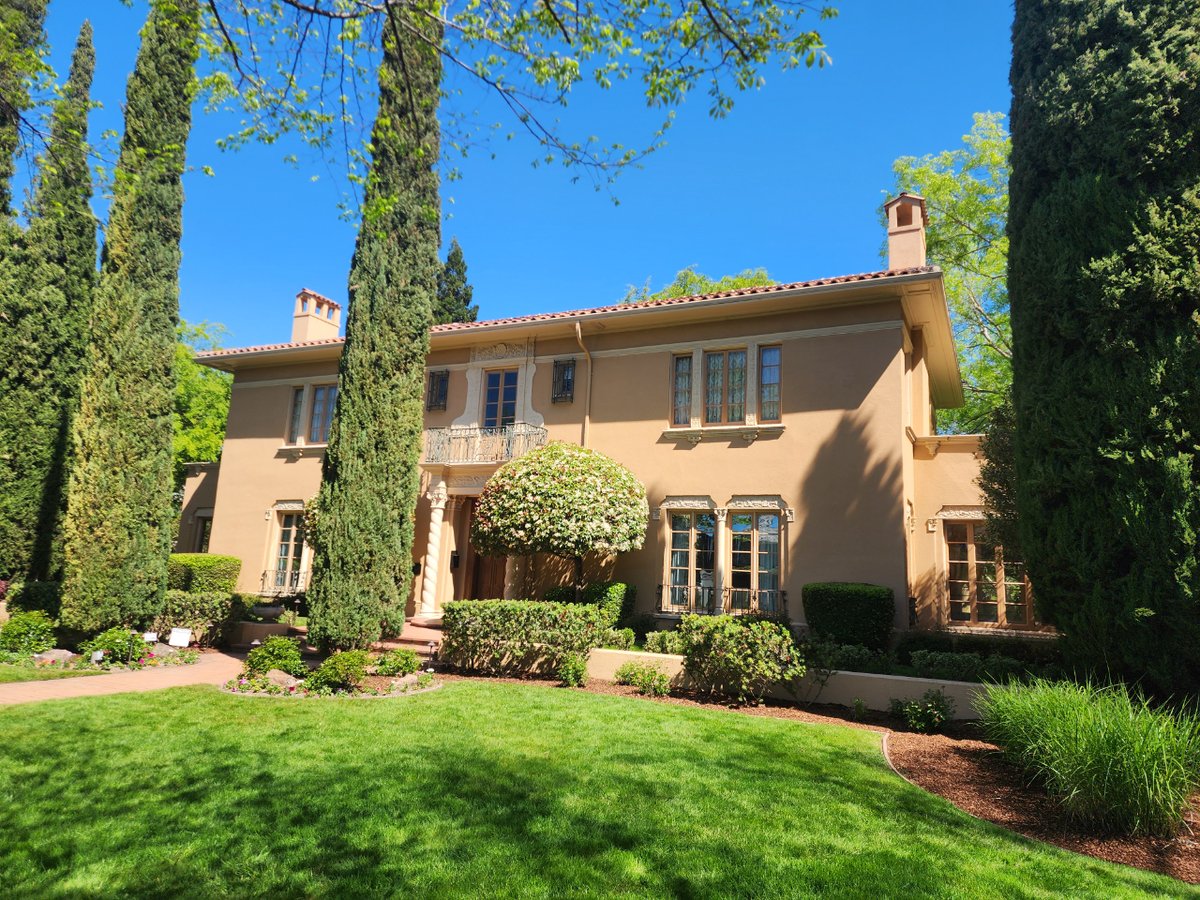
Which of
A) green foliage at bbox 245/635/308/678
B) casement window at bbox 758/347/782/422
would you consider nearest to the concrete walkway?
green foliage at bbox 245/635/308/678

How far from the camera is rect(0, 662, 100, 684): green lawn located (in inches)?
353

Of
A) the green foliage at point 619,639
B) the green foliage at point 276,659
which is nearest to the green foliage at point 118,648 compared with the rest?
the green foliage at point 276,659

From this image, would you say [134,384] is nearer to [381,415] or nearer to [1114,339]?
[381,415]

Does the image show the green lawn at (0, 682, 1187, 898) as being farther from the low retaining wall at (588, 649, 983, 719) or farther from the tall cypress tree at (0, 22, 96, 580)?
the tall cypress tree at (0, 22, 96, 580)

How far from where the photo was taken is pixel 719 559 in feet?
42.1

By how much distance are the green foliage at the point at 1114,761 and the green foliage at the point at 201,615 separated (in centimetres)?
1258

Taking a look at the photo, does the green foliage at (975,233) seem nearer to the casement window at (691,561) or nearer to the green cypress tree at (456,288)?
the casement window at (691,561)

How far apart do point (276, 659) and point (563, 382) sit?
793cm

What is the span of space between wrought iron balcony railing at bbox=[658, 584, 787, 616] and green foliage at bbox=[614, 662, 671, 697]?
264 centimetres

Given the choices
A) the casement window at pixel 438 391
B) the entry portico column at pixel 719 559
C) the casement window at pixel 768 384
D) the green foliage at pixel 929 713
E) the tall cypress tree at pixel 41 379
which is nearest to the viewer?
the green foliage at pixel 929 713

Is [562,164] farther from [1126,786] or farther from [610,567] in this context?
[610,567]

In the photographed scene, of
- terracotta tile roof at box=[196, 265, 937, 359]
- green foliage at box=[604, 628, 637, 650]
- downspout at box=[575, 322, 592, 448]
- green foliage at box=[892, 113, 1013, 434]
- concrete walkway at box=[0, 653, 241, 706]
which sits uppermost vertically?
green foliage at box=[892, 113, 1013, 434]

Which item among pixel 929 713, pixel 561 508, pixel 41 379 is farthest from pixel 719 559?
pixel 41 379

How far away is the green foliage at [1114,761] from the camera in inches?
190
